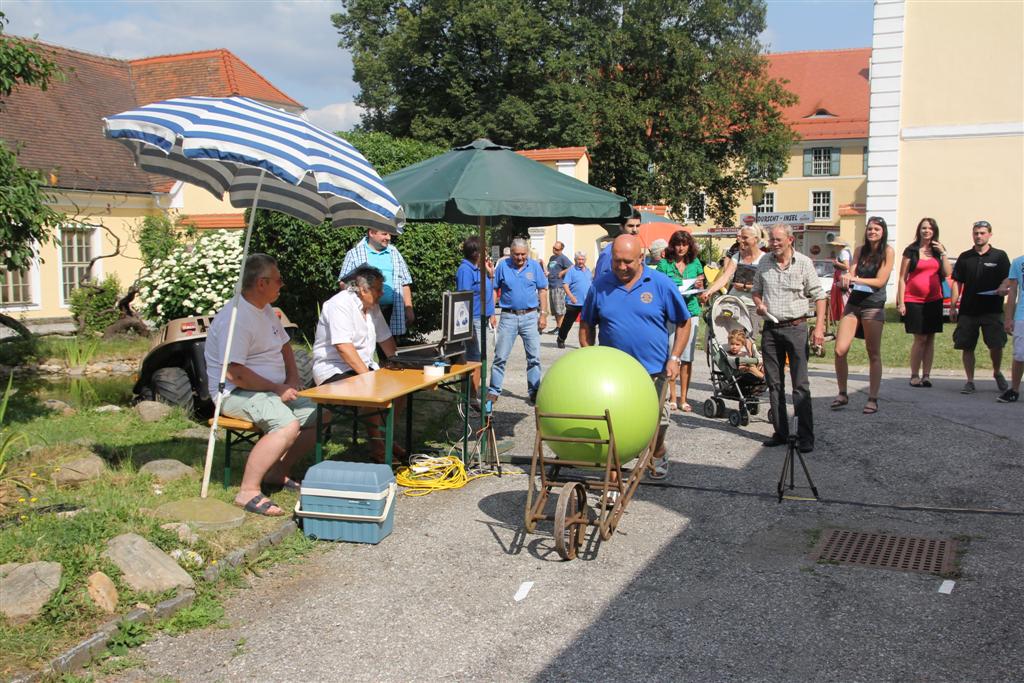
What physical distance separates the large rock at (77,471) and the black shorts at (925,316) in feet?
28.5

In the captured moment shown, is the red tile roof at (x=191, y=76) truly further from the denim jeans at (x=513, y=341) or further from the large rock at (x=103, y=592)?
the large rock at (x=103, y=592)

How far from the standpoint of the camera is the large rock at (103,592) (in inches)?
186

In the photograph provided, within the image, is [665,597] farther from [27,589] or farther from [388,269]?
[388,269]

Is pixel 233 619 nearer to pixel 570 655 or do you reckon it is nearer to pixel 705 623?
pixel 570 655

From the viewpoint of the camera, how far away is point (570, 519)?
571 cm

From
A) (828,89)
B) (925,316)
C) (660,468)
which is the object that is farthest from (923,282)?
(828,89)

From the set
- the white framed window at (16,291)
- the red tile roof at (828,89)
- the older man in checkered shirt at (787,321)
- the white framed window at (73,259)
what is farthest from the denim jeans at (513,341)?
the red tile roof at (828,89)

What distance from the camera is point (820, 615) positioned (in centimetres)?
485

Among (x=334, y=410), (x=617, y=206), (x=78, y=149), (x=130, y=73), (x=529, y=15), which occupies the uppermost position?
(x=529, y=15)

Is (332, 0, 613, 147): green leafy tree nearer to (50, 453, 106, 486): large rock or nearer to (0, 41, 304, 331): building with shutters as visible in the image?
(0, 41, 304, 331): building with shutters

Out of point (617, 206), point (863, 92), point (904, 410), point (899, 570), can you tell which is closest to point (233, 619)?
point (899, 570)

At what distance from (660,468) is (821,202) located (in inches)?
2284

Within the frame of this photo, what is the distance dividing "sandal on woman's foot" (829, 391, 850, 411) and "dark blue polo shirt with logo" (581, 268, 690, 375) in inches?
153

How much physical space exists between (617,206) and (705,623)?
389cm
